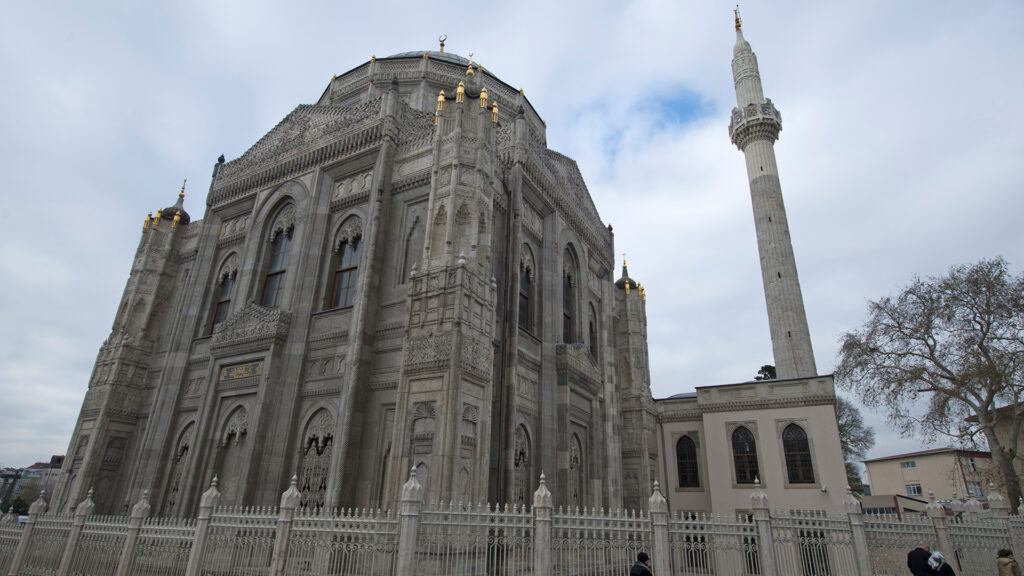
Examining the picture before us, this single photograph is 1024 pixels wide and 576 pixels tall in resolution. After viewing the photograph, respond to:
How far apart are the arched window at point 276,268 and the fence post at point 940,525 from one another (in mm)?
15962

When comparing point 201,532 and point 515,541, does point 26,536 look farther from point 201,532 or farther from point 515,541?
point 515,541

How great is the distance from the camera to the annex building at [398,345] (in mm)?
11766

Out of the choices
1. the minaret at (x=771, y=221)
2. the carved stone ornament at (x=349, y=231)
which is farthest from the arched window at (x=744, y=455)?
the carved stone ornament at (x=349, y=231)

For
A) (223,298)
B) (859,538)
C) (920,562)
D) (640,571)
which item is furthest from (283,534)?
(223,298)

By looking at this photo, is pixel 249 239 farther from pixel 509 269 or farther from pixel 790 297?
pixel 790 297

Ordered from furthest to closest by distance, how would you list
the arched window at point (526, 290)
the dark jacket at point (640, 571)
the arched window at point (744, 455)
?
the arched window at point (744, 455) → the arched window at point (526, 290) → the dark jacket at point (640, 571)

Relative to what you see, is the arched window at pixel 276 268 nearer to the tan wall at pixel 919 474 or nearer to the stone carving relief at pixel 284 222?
the stone carving relief at pixel 284 222

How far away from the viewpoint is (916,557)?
7402 mm

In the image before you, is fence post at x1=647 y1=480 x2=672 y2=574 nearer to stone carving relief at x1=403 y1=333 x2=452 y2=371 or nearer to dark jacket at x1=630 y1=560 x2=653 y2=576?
dark jacket at x1=630 y1=560 x2=653 y2=576

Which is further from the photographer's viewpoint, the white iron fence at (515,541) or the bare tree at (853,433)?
the bare tree at (853,433)

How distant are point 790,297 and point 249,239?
27579 millimetres

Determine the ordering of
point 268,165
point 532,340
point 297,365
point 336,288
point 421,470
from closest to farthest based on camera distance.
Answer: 1. point 421,470
2. point 297,365
3. point 336,288
4. point 532,340
5. point 268,165

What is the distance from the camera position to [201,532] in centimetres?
936

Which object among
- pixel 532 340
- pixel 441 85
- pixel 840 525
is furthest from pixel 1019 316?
pixel 441 85
